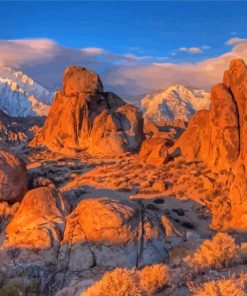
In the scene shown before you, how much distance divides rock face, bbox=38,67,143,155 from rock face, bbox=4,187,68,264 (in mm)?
23867

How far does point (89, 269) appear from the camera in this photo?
67.4 ft

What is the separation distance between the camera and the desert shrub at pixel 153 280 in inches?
413

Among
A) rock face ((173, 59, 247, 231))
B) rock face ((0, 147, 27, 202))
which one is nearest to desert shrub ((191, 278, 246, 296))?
rock face ((0, 147, 27, 202))

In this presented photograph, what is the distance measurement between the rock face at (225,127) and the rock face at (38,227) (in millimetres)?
12890

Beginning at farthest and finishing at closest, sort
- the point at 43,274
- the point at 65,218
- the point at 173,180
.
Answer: the point at 173,180 < the point at 65,218 < the point at 43,274

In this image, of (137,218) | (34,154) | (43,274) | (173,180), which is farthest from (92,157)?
(43,274)

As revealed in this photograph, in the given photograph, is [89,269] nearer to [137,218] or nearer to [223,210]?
[137,218]

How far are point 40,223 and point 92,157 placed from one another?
2391 centimetres

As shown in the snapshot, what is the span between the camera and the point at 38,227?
78.6 ft

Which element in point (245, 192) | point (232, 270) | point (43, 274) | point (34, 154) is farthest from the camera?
point (34, 154)

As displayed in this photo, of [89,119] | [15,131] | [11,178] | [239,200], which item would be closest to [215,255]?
[239,200]

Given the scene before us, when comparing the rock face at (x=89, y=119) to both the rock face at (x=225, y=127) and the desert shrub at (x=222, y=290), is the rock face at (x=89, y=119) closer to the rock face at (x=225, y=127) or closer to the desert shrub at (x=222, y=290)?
the rock face at (x=225, y=127)

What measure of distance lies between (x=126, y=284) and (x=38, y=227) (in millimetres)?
15018

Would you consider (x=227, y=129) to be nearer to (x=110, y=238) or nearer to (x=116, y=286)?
(x=110, y=238)
